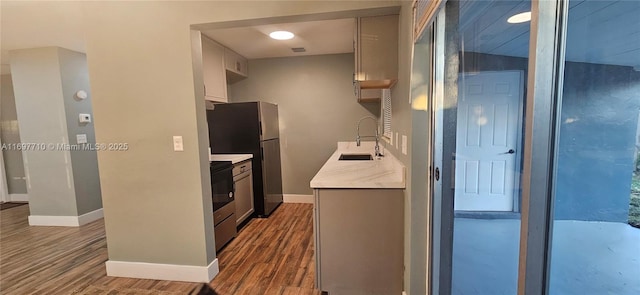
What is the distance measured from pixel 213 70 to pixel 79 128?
1979 millimetres

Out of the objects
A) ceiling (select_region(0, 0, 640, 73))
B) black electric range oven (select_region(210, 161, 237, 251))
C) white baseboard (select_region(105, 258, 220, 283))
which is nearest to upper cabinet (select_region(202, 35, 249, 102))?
ceiling (select_region(0, 0, 640, 73))

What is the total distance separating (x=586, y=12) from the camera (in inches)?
24.9

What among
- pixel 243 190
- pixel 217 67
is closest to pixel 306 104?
pixel 217 67

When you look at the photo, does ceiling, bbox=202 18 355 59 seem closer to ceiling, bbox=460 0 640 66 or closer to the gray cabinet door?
the gray cabinet door

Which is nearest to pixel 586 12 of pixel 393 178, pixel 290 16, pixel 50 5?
pixel 393 178

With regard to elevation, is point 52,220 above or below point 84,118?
below

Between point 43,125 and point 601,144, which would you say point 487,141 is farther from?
point 43,125

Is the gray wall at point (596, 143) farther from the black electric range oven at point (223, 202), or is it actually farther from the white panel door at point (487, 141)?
the black electric range oven at point (223, 202)

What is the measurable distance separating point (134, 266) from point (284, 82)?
3001 mm

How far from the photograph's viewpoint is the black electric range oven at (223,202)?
104 inches

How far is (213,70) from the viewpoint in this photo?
332 centimetres

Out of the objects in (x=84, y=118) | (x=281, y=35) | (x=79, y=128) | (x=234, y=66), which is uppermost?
(x=281, y=35)

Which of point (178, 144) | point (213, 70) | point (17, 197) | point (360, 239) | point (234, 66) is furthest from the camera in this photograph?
point (17, 197)

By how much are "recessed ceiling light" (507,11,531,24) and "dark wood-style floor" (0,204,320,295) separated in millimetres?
1985
